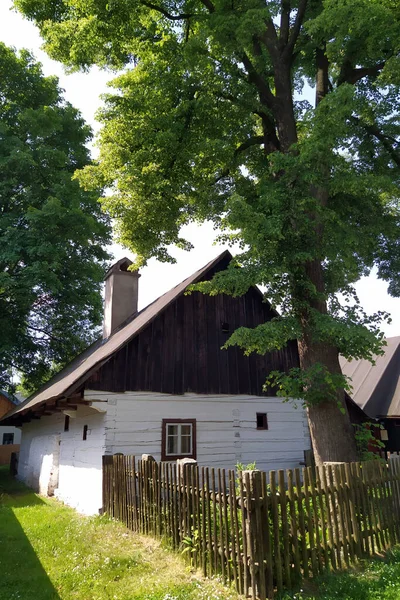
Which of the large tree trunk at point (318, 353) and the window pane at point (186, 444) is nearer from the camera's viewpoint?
the large tree trunk at point (318, 353)

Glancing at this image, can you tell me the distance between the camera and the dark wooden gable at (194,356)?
11359 millimetres

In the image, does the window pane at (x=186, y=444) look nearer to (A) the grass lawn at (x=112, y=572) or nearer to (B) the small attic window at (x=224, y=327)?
(A) the grass lawn at (x=112, y=572)

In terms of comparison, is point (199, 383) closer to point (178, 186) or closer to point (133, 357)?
point (133, 357)

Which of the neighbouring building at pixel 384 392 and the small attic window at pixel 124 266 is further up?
the small attic window at pixel 124 266

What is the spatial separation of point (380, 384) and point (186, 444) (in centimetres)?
1066

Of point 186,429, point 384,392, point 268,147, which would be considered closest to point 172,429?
point 186,429

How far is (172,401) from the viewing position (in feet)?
39.3

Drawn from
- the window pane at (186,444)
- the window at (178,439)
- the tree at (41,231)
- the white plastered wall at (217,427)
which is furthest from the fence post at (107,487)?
the tree at (41,231)

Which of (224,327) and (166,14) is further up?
(166,14)

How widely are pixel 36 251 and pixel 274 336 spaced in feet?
47.9

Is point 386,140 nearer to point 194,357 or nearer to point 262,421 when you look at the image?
point 194,357

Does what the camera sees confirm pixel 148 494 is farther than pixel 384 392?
No

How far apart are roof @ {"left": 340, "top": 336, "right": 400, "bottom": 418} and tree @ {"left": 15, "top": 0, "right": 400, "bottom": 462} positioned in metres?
5.78

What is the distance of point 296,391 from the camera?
332 inches
